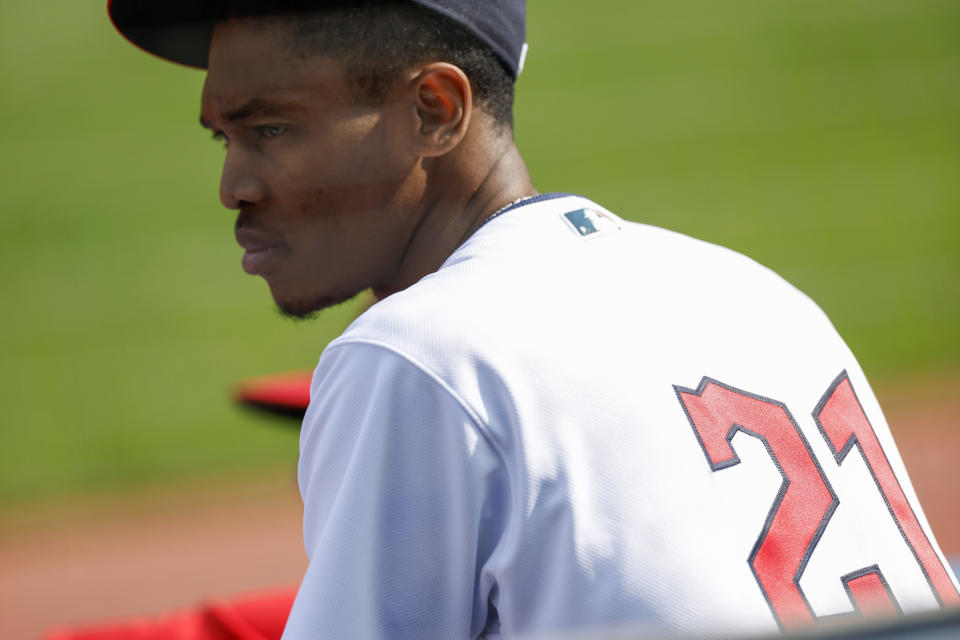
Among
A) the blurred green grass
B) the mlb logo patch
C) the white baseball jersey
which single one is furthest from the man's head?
the blurred green grass

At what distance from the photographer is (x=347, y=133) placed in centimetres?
120

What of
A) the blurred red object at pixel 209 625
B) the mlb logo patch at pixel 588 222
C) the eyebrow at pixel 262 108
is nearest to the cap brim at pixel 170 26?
the eyebrow at pixel 262 108

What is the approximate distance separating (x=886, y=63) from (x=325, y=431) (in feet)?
25.4

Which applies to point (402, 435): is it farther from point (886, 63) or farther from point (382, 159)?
point (886, 63)

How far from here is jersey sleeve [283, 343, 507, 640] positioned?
89 centimetres

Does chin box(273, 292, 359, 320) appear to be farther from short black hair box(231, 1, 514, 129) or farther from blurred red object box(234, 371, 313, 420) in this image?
blurred red object box(234, 371, 313, 420)

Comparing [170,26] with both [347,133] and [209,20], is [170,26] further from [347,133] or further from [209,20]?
[347,133]

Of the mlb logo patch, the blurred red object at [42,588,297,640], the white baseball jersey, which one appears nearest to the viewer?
the white baseball jersey

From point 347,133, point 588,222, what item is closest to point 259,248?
point 347,133

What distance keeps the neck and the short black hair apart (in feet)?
0.36

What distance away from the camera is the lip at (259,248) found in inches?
50.3

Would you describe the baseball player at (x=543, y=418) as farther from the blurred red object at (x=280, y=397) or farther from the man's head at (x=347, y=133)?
the blurred red object at (x=280, y=397)

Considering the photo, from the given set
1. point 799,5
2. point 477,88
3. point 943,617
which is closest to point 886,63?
point 799,5

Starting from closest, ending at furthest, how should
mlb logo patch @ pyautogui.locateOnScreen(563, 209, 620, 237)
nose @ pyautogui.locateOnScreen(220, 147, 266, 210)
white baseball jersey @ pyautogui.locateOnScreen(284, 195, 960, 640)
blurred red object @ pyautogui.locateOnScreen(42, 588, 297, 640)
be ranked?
white baseball jersey @ pyautogui.locateOnScreen(284, 195, 960, 640), mlb logo patch @ pyautogui.locateOnScreen(563, 209, 620, 237), nose @ pyautogui.locateOnScreen(220, 147, 266, 210), blurred red object @ pyautogui.locateOnScreen(42, 588, 297, 640)
